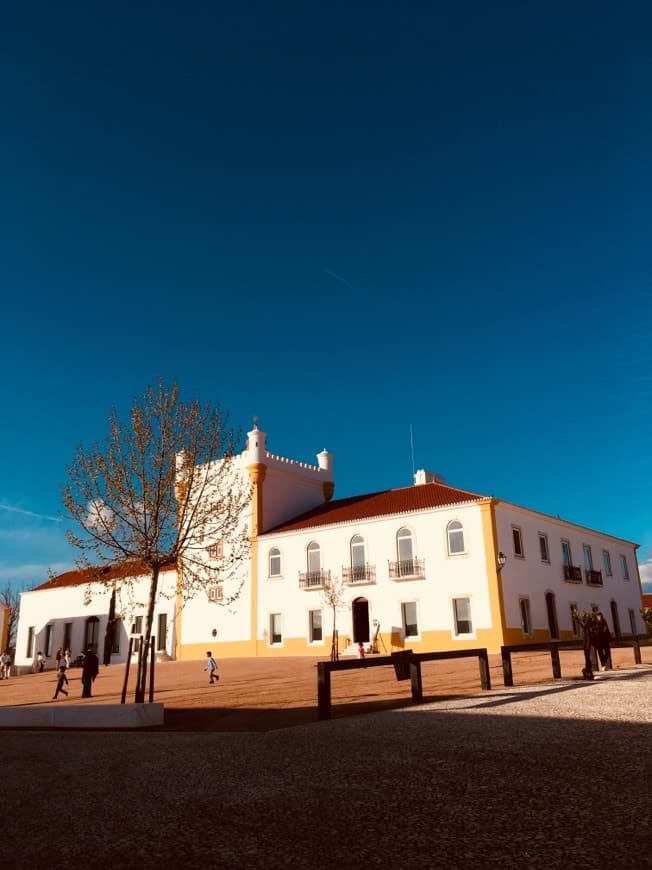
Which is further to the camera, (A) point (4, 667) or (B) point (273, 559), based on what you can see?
(A) point (4, 667)

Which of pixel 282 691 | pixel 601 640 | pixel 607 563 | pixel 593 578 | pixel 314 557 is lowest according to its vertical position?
pixel 282 691

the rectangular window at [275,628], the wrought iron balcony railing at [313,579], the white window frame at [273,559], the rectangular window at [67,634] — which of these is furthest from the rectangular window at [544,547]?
the rectangular window at [67,634]

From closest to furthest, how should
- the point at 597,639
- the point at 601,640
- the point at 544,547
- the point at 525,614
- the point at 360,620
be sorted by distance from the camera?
the point at 597,639
the point at 601,640
the point at 525,614
the point at 360,620
the point at 544,547

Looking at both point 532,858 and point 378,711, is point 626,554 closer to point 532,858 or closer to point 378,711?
point 378,711

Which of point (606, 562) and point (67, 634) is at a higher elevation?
point (606, 562)

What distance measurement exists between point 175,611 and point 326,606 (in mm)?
12084

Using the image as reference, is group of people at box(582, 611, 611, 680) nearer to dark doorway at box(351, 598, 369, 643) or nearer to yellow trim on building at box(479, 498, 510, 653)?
yellow trim on building at box(479, 498, 510, 653)

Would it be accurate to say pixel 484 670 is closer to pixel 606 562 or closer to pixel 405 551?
pixel 405 551

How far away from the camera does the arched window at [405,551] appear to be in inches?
1452

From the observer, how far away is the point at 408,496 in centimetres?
4084

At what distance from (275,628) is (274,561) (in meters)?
3.86

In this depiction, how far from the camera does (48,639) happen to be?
5288cm

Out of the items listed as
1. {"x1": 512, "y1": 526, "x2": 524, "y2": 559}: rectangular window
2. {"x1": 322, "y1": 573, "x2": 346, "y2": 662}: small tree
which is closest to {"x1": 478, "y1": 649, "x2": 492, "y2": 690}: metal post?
{"x1": 512, "y1": 526, "x2": 524, "y2": 559}: rectangular window

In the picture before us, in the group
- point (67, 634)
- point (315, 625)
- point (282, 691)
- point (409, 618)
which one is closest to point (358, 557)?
point (409, 618)
